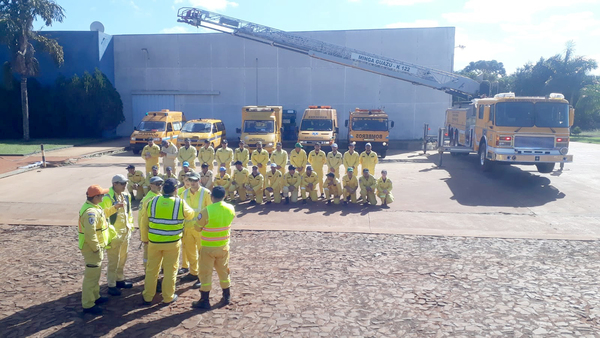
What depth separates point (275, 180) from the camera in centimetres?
1278

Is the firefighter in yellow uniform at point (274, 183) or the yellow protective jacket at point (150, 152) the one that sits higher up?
the yellow protective jacket at point (150, 152)

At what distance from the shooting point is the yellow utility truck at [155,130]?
23703 millimetres

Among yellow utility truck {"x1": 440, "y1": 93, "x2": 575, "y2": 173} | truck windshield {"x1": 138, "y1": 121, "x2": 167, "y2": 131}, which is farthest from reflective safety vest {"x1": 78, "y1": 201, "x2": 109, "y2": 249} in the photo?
truck windshield {"x1": 138, "y1": 121, "x2": 167, "y2": 131}

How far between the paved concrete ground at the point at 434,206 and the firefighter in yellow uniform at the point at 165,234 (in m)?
4.10

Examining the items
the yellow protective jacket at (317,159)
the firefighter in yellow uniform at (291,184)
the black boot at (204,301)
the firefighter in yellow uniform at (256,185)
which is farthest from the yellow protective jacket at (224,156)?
the black boot at (204,301)

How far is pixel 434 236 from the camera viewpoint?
942cm

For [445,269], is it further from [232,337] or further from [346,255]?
[232,337]

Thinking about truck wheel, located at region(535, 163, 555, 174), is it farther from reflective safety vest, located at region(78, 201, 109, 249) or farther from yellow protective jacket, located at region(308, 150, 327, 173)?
reflective safety vest, located at region(78, 201, 109, 249)

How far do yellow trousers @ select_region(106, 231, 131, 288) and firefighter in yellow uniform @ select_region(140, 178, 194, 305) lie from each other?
552mm

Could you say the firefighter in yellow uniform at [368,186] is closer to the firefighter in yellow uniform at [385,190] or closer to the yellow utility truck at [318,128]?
the firefighter in yellow uniform at [385,190]

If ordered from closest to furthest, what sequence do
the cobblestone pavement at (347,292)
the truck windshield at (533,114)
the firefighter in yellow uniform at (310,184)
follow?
the cobblestone pavement at (347,292) → the firefighter in yellow uniform at (310,184) → the truck windshield at (533,114)

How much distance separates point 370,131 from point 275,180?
11034 mm

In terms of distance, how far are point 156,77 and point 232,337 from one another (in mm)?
32099

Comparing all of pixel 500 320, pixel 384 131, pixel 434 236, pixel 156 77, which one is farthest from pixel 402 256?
pixel 156 77
